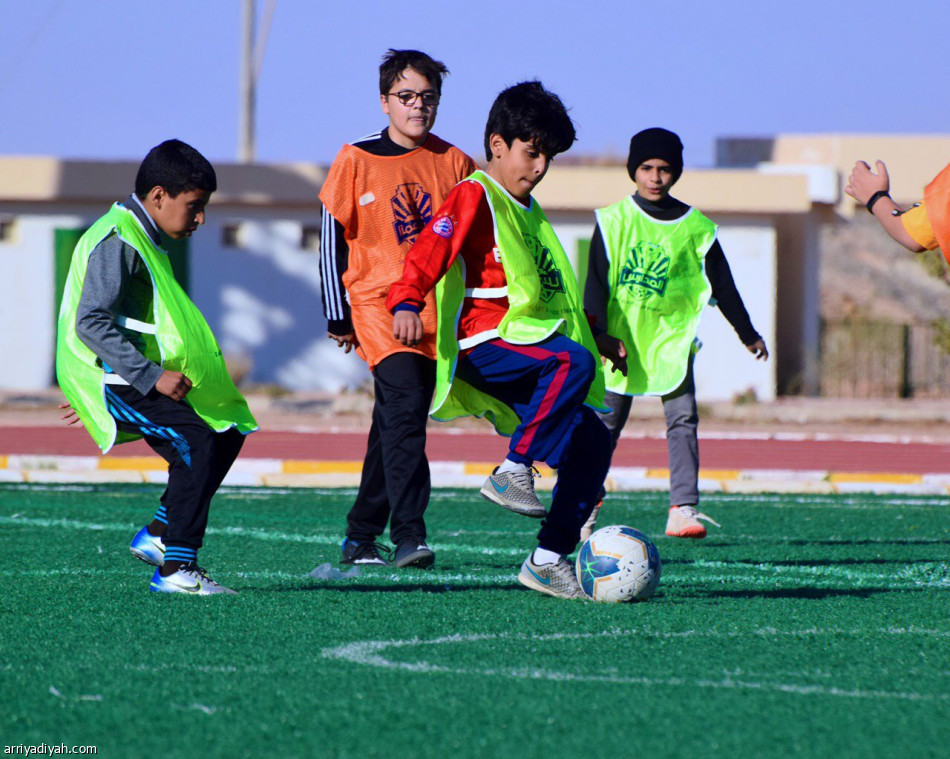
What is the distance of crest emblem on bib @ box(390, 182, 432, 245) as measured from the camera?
627 centimetres

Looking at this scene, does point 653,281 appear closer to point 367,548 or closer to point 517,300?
point 367,548

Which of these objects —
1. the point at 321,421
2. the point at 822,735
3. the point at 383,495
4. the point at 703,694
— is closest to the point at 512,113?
the point at 383,495

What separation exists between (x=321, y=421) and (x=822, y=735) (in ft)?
56.0

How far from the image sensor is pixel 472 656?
439cm

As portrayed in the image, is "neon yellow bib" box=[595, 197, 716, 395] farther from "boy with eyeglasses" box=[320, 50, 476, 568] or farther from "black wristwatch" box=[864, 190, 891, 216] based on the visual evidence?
"black wristwatch" box=[864, 190, 891, 216]

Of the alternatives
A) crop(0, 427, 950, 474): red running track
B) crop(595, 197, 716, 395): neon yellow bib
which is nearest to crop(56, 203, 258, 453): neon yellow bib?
crop(595, 197, 716, 395): neon yellow bib

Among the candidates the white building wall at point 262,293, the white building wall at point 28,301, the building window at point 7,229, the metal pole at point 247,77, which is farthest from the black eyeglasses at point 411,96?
the metal pole at point 247,77

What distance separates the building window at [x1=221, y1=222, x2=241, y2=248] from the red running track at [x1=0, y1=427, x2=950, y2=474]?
7.16m

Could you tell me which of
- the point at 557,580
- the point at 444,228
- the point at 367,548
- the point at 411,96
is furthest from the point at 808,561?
the point at 411,96

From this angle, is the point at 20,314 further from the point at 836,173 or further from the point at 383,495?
the point at 383,495

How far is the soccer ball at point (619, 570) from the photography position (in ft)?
18.0

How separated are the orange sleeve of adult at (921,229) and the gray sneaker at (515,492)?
A: 156 centimetres

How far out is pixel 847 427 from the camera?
65.1 ft

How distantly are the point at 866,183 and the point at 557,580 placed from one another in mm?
1812
